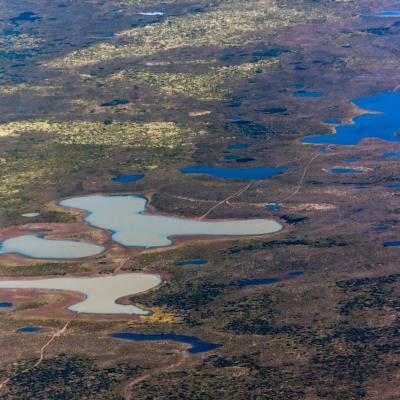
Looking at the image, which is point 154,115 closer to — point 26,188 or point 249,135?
point 249,135

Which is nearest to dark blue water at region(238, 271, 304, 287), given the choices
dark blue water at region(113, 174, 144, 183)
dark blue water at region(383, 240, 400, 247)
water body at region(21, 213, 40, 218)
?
dark blue water at region(383, 240, 400, 247)

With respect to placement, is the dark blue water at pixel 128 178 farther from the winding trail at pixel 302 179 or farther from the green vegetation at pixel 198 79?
the green vegetation at pixel 198 79

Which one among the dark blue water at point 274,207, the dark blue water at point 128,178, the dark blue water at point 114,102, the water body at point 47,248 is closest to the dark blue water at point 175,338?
the water body at point 47,248

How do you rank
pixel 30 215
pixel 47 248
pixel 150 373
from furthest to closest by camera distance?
pixel 30 215
pixel 47 248
pixel 150 373

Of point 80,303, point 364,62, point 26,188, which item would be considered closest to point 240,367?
point 80,303

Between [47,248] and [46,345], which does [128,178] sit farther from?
[46,345]

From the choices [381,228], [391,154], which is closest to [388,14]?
[391,154]
